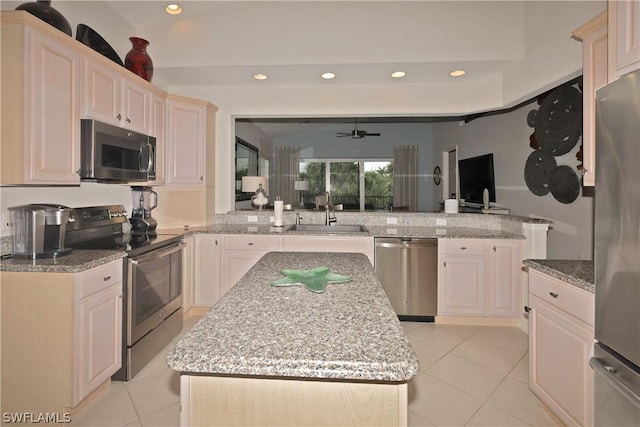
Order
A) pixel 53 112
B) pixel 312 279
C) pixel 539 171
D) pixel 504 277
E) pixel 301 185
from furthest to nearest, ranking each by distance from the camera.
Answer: pixel 301 185 → pixel 539 171 → pixel 504 277 → pixel 53 112 → pixel 312 279

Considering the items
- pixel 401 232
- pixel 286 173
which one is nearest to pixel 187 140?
pixel 401 232

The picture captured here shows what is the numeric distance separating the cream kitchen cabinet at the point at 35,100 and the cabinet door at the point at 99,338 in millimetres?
796

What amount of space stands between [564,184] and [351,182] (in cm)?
502

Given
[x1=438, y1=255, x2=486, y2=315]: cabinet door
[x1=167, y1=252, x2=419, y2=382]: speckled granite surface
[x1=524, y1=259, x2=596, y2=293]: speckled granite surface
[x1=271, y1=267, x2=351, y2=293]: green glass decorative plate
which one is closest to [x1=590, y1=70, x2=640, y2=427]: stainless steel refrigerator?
[x1=524, y1=259, x2=596, y2=293]: speckled granite surface

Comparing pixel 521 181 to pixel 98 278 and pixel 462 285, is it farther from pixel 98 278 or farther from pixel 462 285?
pixel 98 278

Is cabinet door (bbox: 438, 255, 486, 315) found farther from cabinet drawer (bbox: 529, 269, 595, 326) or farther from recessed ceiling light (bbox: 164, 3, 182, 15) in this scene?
recessed ceiling light (bbox: 164, 3, 182, 15)

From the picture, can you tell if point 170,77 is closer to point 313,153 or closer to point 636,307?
point 636,307

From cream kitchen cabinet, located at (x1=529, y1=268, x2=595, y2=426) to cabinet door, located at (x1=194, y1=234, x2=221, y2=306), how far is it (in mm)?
2779

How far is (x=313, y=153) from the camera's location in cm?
848

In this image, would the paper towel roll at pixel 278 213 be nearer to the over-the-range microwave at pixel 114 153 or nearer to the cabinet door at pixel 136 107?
the over-the-range microwave at pixel 114 153

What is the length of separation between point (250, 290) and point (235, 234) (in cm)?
221

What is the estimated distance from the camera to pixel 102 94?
98.1 inches

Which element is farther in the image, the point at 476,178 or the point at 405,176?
the point at 405,176

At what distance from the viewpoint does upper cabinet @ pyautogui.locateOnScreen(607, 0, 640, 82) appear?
1.44 meters
